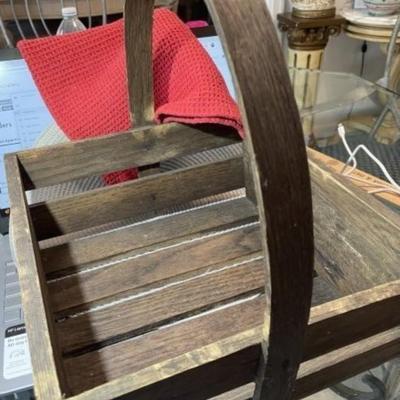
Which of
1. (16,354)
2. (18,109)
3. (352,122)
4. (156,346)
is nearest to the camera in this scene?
(156,346)

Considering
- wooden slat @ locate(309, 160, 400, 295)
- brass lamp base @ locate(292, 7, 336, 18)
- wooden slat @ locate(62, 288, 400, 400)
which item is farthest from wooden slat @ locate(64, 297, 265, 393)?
brass lamp base @ locate(292, 7, 336, 18)

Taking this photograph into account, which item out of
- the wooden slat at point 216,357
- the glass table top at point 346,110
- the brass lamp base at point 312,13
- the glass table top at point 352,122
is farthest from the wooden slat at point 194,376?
the brass lamp base at point 312,13

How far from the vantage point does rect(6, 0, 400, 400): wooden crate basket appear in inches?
9.2

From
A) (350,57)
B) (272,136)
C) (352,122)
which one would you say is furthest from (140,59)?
(350,57)

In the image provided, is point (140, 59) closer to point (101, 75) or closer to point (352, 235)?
point (101, 75)

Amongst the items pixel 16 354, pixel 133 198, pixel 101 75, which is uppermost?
pixel 101 75

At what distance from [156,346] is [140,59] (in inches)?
12.5

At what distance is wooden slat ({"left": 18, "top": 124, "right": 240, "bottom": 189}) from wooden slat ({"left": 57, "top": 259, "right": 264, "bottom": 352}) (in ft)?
0.55

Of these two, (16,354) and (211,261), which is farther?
(16,354)

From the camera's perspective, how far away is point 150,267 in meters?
0.54

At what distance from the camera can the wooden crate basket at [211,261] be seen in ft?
0.76

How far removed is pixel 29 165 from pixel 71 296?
16 cm

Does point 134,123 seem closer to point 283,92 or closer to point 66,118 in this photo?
point 66,118

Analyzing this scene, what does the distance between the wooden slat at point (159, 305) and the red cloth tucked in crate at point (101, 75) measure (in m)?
0.19
